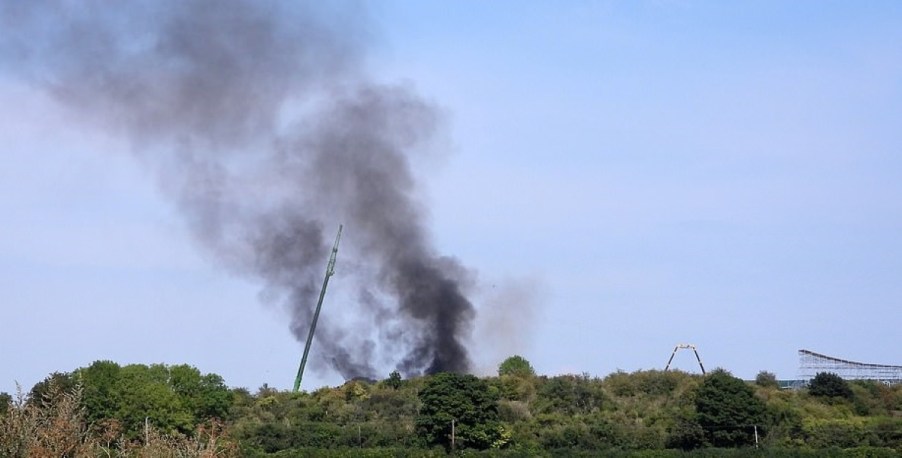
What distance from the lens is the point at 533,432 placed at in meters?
77.5

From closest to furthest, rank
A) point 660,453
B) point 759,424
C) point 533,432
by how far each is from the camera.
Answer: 1. point 660,453
2. point 759,424
3. point 533,432

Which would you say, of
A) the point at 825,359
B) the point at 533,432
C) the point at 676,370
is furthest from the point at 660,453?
the point at 825,359

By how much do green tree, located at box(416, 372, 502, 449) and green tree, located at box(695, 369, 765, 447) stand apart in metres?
12.5

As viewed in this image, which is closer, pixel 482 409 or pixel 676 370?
pixel 482 409

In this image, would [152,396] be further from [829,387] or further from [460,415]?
[829,387]

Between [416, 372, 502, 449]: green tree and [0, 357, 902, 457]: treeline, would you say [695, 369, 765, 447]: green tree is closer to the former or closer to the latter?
[0, 357, 902, 457]: treeline

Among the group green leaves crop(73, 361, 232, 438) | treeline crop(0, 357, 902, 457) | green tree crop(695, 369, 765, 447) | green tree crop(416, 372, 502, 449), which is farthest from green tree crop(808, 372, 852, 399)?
green leaves crop(73, 361, 232, 438)

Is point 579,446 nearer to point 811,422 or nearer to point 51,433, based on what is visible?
point 811,422

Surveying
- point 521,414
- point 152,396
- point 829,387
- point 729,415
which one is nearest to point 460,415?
point 521,414

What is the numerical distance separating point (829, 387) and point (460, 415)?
1225 inches

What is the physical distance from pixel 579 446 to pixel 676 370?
25629 mm

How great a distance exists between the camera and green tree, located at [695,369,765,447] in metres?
71.9

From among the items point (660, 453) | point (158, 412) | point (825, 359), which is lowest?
point (660, 453)

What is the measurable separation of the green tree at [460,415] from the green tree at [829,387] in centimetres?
2746
